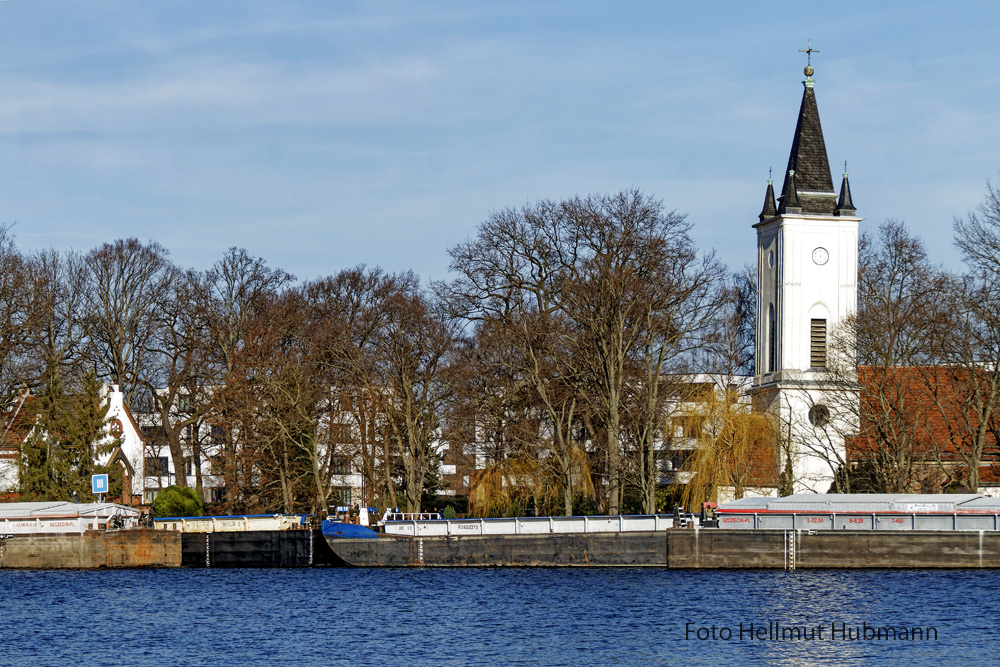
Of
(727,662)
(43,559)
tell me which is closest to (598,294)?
(43,559)

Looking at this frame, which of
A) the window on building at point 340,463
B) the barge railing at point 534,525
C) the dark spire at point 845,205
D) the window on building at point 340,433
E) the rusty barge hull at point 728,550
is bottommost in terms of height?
the rusty barge hull at point 728,550

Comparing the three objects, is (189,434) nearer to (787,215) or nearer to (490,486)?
(490,486)

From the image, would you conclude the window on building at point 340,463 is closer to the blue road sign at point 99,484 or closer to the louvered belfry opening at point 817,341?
the blue road sign at point 99,484

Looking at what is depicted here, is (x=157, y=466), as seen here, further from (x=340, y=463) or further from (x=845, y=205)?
(x=845, y=205)

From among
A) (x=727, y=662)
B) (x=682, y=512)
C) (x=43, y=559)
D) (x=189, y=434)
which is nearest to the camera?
(x=727, y=662)

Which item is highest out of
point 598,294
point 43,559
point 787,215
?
point 787,215

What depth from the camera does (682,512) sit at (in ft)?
224

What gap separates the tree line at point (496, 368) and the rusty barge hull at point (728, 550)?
250 inches

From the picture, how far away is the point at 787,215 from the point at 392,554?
30.0 metres

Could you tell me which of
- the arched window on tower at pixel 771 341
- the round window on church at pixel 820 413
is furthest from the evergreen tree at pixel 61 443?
the round window on church at pixel 820 413

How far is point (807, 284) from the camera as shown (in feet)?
278

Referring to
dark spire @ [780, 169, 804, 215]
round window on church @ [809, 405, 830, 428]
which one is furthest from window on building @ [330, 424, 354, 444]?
dark spire @ [780, 169, 804, 215]

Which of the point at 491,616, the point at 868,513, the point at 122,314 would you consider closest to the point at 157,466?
the point at 122,314

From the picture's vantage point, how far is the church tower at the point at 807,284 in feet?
270
